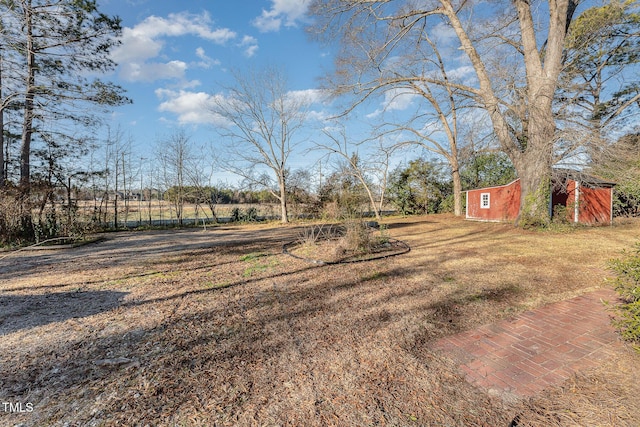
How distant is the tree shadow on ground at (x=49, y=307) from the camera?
2.95 m

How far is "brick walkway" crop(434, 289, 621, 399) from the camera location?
73.7 inches

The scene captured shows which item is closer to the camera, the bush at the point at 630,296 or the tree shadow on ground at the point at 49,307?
the bush at the point at 630,296

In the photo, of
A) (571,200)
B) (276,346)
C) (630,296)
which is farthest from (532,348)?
(571,200)

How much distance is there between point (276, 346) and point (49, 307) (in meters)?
3.16

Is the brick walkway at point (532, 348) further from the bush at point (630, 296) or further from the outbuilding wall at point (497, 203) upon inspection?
the outbuilding wall at point (497, 203)

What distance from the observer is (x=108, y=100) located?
9000 mm

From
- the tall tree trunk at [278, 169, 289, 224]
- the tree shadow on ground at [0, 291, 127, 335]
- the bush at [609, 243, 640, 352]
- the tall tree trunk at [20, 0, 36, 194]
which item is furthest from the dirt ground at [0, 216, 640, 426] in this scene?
the tall tree trunk at [278, 169, 289, 224]

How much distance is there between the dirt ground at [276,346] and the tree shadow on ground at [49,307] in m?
0.03

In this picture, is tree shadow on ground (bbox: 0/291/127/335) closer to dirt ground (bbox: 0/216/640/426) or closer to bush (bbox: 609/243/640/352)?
dirt ground (bbox: 0/216/640/426)

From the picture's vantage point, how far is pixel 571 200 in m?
11.6

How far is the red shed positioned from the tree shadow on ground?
12.0 metres

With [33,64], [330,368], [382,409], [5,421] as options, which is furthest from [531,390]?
[33,64]

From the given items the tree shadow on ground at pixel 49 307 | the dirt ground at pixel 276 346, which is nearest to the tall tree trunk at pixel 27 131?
the dirt ground at pixel 276 346

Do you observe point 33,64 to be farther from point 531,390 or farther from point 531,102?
point 531,102
